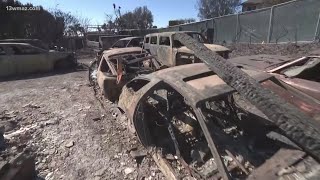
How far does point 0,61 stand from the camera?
39.0 ft

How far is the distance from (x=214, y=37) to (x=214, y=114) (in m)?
18.7

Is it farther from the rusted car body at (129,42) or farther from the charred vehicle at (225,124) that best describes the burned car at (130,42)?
the charred vehicle at (225,124)

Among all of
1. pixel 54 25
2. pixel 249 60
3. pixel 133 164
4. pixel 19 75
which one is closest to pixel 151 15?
pixel 54 25

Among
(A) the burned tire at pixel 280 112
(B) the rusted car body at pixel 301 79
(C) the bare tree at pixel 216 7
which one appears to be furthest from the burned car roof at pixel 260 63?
(C) the bare tree at pixel 216 7

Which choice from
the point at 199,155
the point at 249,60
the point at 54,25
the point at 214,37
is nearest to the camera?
the point at 199,155

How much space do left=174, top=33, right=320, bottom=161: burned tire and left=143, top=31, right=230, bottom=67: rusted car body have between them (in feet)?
18.6

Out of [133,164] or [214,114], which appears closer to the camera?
[214,114]

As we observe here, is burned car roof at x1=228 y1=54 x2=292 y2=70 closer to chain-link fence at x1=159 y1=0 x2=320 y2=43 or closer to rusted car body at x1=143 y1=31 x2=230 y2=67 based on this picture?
rusted car body at x1=143 y1=31 x2=230 y2=67

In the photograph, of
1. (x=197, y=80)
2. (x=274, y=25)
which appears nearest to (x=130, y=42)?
(x=274, y=25)

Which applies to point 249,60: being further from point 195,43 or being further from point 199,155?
point 199,155

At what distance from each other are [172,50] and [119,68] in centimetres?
330

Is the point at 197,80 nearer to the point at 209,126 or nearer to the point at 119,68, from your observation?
the point at 209,126

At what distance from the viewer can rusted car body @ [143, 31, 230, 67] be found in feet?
30.3

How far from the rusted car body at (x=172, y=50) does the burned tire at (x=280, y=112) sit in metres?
5.67
